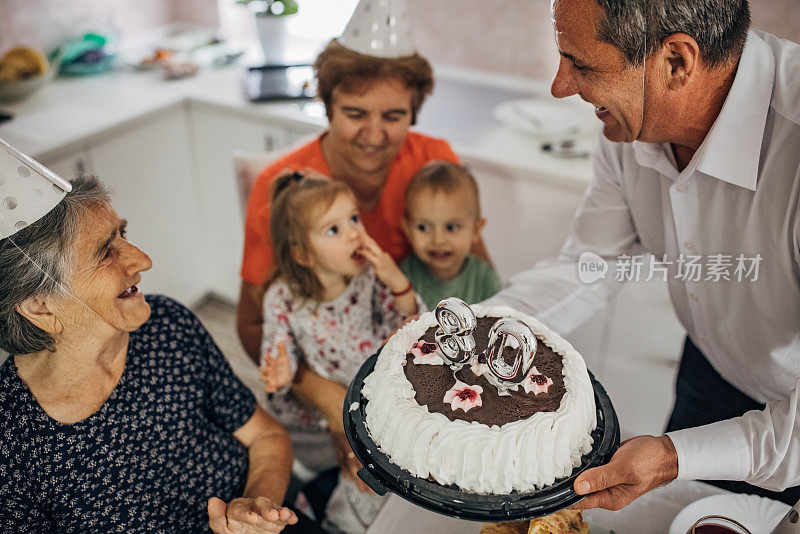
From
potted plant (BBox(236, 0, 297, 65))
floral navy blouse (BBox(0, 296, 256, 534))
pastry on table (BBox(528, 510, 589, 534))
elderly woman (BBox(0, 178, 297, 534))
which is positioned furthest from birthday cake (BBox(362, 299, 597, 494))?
potted plant (BBox(236, 0, 297, 65))

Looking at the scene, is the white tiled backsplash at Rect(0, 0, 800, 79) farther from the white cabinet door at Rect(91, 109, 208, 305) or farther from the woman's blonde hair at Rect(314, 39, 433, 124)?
the woman's blonde hair at Rect(314, 39, 433, 124)

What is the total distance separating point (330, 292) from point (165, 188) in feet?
4.28

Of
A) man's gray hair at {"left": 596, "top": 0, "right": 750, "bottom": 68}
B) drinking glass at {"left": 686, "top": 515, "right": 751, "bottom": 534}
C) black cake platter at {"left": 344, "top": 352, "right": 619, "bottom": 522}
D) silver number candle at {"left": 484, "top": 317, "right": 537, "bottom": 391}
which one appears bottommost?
drinking glass at {"left": 686, "top": 515, "right": 751, "bottom": 534}

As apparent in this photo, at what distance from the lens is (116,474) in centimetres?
113

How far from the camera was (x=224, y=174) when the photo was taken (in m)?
2.69

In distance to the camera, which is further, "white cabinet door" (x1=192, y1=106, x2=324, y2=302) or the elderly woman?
"white cabinet door" (x1=192, y1=106, x2=324, y2=302)

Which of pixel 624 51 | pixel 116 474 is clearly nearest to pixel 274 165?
pixel 116 474

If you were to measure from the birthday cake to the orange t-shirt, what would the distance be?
734 millimetres

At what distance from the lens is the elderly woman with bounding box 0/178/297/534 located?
0.99 m

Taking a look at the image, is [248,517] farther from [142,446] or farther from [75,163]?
[75,163]

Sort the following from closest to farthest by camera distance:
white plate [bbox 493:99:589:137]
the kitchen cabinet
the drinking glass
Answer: the drinking glass → the kitchen cabinet → white plate [bbox 493:99:589:137]

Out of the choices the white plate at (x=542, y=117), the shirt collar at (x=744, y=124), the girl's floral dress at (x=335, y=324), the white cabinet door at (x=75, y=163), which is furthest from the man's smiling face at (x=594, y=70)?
the white cabinet door at (x=75, y=163)

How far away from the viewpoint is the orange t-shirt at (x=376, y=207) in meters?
1.63

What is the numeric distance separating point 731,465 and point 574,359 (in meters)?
0.28
